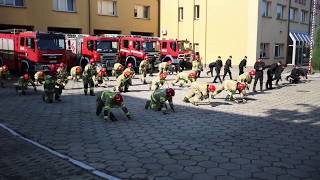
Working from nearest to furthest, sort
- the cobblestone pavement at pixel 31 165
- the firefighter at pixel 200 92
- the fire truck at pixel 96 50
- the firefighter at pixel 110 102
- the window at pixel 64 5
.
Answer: the cobblestone pavement at pixel 31 165
the firefighter at pixel 110 102
the firefighter at pixel 200 92
the fire truck at pixel 96 50
the window at pixel 64 5

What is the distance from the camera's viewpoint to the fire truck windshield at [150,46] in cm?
2927

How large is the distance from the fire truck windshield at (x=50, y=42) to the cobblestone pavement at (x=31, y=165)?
1482 centimetres

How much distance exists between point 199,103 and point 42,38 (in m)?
12.5

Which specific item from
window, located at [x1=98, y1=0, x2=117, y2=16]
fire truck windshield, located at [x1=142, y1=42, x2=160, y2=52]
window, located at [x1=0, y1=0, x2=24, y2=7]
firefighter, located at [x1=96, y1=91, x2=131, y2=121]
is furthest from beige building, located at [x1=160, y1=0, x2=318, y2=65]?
firefighter, located at [x1=96, y1=91, x2=131, y2=121]

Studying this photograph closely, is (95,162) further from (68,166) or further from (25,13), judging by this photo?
(25,13)

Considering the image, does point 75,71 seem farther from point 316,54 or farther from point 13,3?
point 316,54

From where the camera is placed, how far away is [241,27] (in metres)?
34.6

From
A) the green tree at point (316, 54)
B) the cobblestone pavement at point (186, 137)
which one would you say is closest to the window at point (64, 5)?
the cobblestone pavement at point (186, 137)

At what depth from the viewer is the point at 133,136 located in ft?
32.0

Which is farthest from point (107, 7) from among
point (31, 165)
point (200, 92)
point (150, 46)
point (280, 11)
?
point (31, 165)

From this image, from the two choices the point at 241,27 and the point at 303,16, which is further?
the point at 303,16

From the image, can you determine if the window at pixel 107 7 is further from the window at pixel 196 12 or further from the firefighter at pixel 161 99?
the firefighter at pixel 161 99

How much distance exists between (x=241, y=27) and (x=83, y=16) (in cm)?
1433

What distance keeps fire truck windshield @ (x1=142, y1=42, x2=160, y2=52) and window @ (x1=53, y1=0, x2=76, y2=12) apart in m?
8.59
